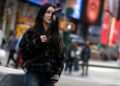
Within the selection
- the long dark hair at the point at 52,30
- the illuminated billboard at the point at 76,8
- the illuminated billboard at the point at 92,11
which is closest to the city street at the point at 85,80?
the long dark hair at the point at 52,30

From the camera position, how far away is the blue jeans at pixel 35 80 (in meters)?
5.54

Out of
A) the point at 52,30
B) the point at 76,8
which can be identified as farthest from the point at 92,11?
the point at 52,30

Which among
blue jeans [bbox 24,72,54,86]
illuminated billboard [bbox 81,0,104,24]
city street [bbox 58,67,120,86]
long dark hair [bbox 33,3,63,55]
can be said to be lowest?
city street [bbox 58,67,120,86]

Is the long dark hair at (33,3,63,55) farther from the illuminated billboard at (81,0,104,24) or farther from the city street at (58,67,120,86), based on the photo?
the illuminated billboard at (81,0,104,24)

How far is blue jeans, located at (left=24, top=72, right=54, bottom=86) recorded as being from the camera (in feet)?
18.2

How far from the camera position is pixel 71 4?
1770 inches

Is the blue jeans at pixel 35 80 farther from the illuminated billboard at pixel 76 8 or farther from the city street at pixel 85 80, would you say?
the illuminated billboard at pixel 76 8

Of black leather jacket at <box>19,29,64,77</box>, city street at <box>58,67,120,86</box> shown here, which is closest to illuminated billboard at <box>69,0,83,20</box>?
city street at <box>58,67,120,86</box>

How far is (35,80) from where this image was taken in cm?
554

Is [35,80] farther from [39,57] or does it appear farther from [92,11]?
[92,11]

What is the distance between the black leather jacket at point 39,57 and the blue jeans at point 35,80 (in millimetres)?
55

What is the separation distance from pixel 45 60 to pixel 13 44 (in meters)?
15.7

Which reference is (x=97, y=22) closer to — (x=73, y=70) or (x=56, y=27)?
(x=73, y=70)

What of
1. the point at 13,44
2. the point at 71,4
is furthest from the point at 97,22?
the point at 13,44
